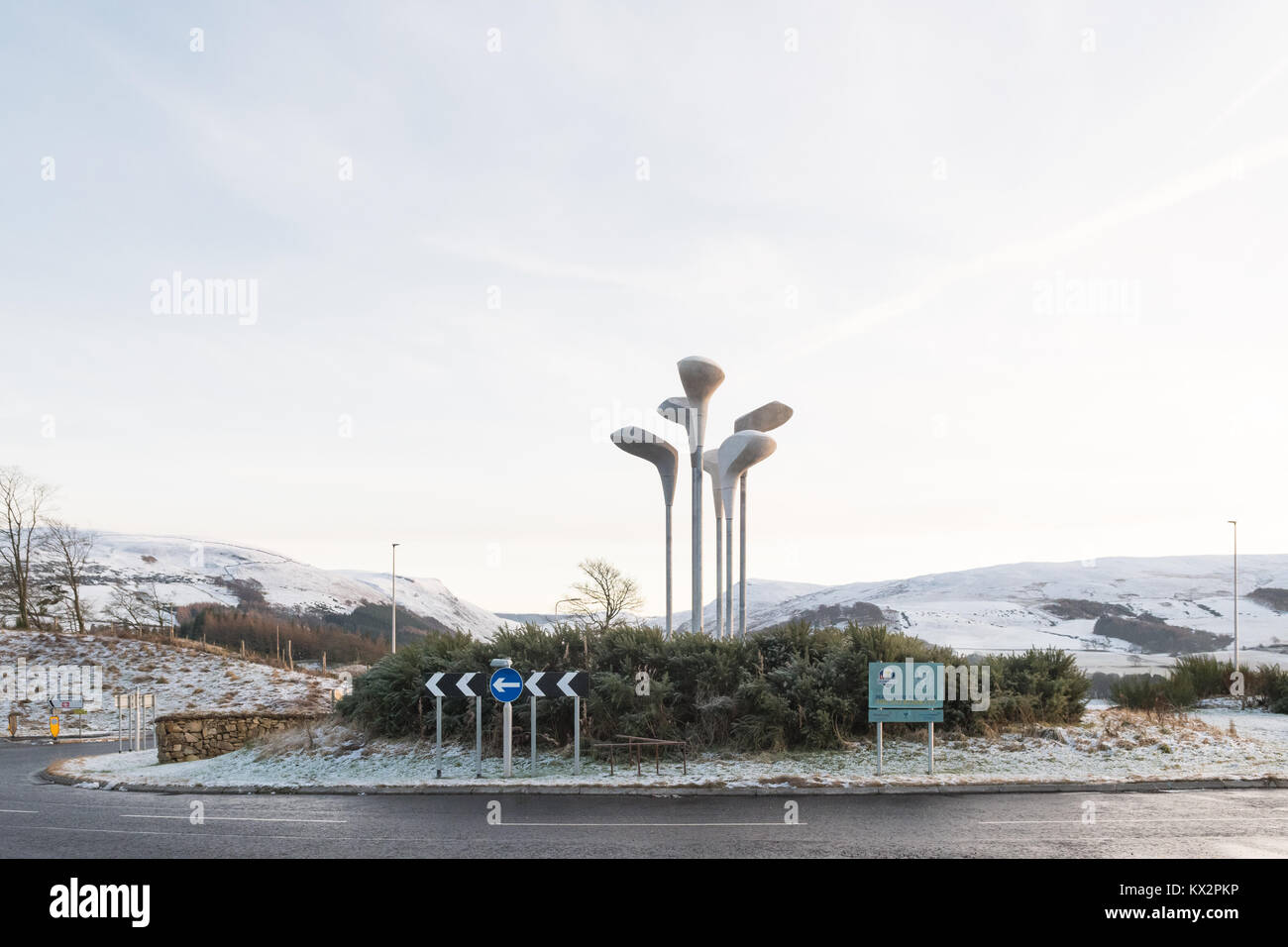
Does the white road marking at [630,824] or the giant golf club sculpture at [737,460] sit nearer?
the white road marking at [630,824]

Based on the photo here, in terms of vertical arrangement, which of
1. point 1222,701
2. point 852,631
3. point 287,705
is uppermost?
point 852,631

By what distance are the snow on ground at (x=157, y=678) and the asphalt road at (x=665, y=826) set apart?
30.8 meters

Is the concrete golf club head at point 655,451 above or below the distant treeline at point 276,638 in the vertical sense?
above

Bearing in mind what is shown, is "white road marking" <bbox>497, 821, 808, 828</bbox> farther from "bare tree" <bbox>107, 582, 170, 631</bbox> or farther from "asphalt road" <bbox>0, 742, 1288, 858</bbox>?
"bare tree" <bbox>107, 582, 170, 631</bbox>

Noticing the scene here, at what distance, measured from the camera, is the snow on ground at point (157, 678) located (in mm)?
45375

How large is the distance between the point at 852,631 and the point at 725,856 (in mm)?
10166

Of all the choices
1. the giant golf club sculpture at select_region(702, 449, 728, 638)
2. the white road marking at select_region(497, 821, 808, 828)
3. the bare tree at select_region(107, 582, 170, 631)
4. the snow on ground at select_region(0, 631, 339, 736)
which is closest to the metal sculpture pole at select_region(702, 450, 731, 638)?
the giant golf club sculpture at select_region(702, 449, 728, 638)

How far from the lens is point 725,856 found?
9633 mm

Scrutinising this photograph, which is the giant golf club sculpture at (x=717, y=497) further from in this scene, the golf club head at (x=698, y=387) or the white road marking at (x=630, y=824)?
the white road marking at (x=630, y=824)

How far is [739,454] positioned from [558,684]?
14.2 meters

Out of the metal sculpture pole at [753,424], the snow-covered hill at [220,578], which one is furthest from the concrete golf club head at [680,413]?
the snow-covered hill at [220,578]
